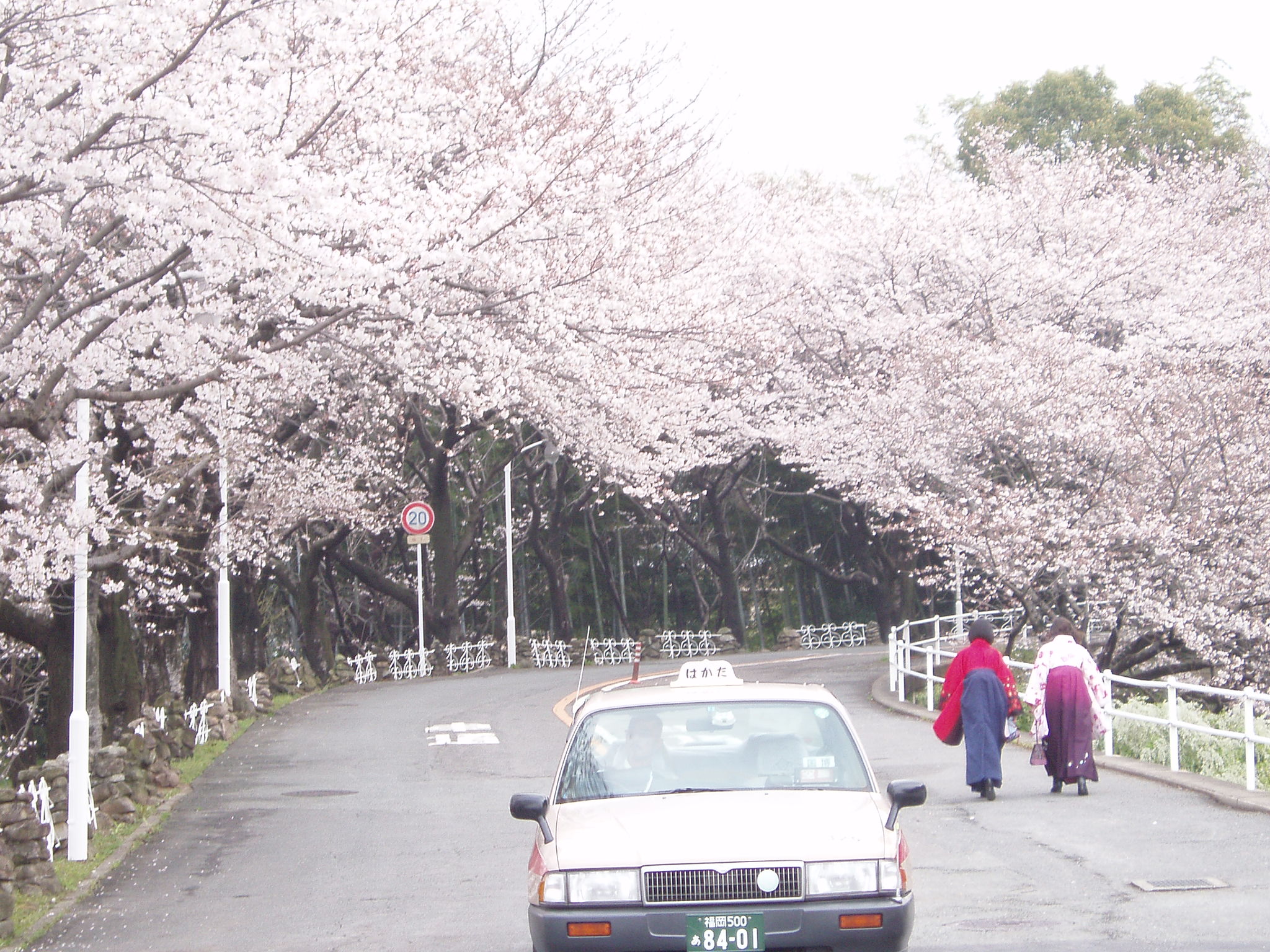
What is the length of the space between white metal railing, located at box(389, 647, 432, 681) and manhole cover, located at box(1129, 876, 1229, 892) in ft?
89.2

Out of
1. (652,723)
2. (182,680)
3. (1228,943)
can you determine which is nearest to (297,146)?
(652,723)

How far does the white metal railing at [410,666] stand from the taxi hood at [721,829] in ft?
93.8

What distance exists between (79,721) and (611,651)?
106ft

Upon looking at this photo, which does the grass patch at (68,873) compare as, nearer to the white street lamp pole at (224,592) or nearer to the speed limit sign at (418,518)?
the white street lamp pole at (224,592)

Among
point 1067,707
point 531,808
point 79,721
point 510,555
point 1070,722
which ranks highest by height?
point 510,555

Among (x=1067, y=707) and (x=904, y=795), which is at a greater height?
(x=904, y=795)

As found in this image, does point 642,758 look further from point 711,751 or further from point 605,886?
point 605,886

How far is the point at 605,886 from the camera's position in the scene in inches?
254

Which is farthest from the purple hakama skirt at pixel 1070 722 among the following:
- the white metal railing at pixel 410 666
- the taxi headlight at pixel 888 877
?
the white metal railing at pixel 410 666

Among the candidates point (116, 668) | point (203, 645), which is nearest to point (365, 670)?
point (203, 645)

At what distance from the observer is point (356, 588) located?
165 ft

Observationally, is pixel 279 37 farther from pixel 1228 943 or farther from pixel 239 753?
pixel 239 753

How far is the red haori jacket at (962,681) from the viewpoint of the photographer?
1321cm

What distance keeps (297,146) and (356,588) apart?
40.2 m
